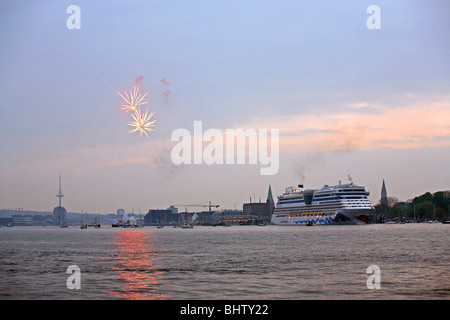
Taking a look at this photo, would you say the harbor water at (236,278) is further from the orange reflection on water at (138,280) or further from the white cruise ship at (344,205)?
the white cruise ship at (344,205)

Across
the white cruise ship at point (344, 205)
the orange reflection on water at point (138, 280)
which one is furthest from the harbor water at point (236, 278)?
the white cruise ship at point (344, 205)

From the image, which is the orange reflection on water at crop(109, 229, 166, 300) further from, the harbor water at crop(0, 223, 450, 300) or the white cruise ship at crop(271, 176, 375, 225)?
the white cruise ship at crop(271, 176, 375, 225)

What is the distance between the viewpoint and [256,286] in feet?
111

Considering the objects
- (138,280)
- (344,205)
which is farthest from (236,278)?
(344,205)

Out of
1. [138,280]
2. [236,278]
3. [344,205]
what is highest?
[344,205]

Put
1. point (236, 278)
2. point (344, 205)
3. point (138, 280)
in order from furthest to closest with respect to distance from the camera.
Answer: point (344, 205) → point (236, 278) → point (138, 280)

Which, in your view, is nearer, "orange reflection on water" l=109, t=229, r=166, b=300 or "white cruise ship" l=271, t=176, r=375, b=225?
"orange reflection on water" l=109, t=229, r=166, b=300

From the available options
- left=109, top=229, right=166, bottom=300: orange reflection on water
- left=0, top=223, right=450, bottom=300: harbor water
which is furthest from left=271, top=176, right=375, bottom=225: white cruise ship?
left=109, top=229, right=166, bottom=300: orange reflection on water

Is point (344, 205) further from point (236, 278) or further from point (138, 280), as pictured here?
point (138, 280)

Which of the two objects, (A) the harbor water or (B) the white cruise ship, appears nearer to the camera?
(A) the harbor water
